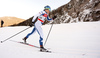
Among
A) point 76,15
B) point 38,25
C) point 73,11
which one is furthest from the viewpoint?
point 73,11

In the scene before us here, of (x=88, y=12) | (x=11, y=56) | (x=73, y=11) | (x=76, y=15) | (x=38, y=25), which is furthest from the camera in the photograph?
(x=73, y=11)

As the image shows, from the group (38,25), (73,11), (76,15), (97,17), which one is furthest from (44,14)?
(73,11)

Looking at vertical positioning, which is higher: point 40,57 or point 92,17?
point 40,57

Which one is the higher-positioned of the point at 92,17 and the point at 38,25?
the point at 38,25

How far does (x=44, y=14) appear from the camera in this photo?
4457 millimetres

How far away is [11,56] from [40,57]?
793 millimetres

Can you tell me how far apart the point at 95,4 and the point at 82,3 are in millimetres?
7636

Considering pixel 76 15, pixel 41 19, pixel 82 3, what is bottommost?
pixel 76 15

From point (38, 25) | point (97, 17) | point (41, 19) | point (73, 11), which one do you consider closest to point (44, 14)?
point (41, 19)

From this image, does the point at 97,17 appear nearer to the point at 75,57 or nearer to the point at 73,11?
the point at 73,11

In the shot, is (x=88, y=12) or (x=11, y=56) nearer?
(x=11, y=56)

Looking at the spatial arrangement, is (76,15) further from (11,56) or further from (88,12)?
(11,56)

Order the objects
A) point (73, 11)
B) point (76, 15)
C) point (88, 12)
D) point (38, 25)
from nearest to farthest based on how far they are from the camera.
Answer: point (38, 25)
point (88, 12)
point (76, 15)
point (73, 11)

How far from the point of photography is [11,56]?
300 centimetres
